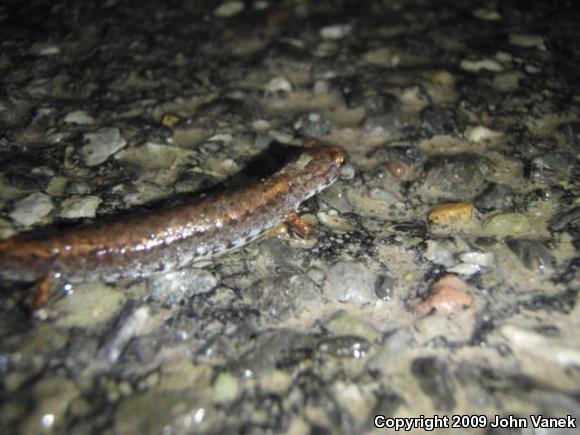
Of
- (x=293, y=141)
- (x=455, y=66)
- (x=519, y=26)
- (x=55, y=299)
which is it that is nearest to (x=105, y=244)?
(x=55, y=299)

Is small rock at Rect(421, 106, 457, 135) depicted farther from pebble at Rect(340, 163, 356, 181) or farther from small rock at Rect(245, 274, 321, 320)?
small rock at Rect(245, 274, 321, 320)

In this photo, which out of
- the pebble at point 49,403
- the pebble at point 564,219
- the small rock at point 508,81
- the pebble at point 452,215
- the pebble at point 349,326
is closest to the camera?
the pebble at point 49,403

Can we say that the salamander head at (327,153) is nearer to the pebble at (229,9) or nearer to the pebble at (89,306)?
the pebble at (89,306)

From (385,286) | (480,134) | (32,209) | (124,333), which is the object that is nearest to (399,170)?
(480,134)

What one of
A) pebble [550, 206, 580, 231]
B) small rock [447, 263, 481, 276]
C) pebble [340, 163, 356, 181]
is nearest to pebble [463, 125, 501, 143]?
pebble [550, 206, 580, 231]

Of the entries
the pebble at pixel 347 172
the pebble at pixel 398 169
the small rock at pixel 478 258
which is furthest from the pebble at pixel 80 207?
the small rock at pixel 478 258

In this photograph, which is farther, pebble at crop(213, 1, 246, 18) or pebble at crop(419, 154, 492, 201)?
pebble at crop(213, 1, 246, 18)
